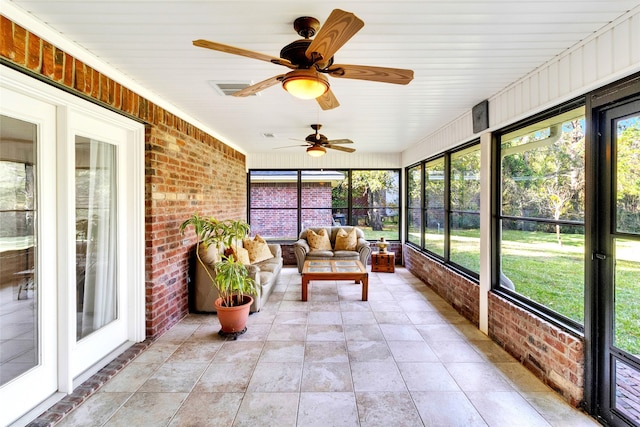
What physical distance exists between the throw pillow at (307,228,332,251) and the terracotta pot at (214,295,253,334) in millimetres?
3000

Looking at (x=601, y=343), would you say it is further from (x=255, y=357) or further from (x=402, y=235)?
(x=402, y=235)

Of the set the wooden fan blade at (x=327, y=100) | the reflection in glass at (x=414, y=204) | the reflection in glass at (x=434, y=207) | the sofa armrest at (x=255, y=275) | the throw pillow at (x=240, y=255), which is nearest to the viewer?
the wooden fan blade at (x=327, y=100)

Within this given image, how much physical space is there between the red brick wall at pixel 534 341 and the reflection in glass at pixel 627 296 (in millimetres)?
260

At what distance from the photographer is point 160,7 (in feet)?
5.45

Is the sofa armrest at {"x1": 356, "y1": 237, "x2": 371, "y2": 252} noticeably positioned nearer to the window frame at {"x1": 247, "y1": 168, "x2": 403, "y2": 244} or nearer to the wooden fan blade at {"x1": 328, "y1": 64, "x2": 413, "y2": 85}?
the window frame at {"x1": 247, "y1": 168, "x2": 403, "y2": 244}

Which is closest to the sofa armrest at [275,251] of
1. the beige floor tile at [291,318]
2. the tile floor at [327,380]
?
the beige floor tile at [291,318]

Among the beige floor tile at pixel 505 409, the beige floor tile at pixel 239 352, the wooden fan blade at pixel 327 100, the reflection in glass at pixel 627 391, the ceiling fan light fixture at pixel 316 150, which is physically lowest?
the beige floor tile at pixel 505 409

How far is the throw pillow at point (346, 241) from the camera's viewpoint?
6.05 m

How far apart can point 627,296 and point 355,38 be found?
2.37m

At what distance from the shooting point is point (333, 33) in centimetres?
140

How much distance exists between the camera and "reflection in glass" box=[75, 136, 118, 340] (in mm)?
2385

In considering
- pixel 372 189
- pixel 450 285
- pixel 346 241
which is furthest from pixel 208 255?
pixel 372 189

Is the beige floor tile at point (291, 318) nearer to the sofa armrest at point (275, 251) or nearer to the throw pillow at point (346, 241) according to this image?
the sofa armrest at point (275, 251)

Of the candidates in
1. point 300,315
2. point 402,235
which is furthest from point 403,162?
point 300,315
